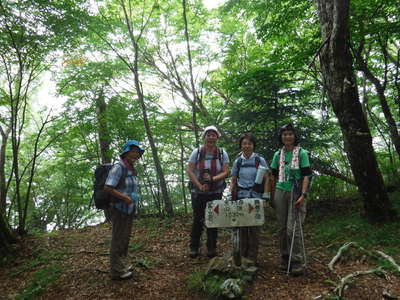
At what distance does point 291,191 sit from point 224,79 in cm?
465

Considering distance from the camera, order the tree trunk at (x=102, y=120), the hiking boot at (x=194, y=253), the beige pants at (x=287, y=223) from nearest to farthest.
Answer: the beige pants at (x=287, y=223), the hiking boot at (x=194, y=253), the tree trunk at (x=102, y=120)

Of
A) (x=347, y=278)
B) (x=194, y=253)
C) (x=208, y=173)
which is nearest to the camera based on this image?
(x=347, y=278)

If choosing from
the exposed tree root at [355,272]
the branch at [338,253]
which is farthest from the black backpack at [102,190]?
the branch at [338,253]

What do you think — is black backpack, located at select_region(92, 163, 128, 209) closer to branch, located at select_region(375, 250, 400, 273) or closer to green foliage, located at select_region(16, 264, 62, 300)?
green foliage, located at select_region(16, 264, 62, 300)

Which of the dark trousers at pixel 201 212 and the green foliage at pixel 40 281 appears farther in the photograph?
the dark trousers at pixel 201 212

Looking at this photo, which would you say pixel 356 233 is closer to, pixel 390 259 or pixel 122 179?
pixel 390 259

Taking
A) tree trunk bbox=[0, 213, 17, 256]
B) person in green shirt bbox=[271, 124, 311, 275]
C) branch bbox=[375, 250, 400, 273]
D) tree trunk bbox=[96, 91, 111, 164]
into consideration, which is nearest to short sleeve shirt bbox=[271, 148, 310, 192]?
person in green shirt bbox=[271, 124, 311, 275]

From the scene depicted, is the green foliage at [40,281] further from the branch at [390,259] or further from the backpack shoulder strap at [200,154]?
the branch at [390,259]

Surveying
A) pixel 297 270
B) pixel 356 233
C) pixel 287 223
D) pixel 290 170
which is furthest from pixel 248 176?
pixel 356 233

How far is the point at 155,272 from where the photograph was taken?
14.7 ft

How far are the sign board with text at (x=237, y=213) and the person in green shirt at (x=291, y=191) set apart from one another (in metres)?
0.56

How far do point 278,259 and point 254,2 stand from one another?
7.27 metres

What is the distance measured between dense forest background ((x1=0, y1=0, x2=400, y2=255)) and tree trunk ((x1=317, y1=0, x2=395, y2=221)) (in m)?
0.02

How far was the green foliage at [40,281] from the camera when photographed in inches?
161
